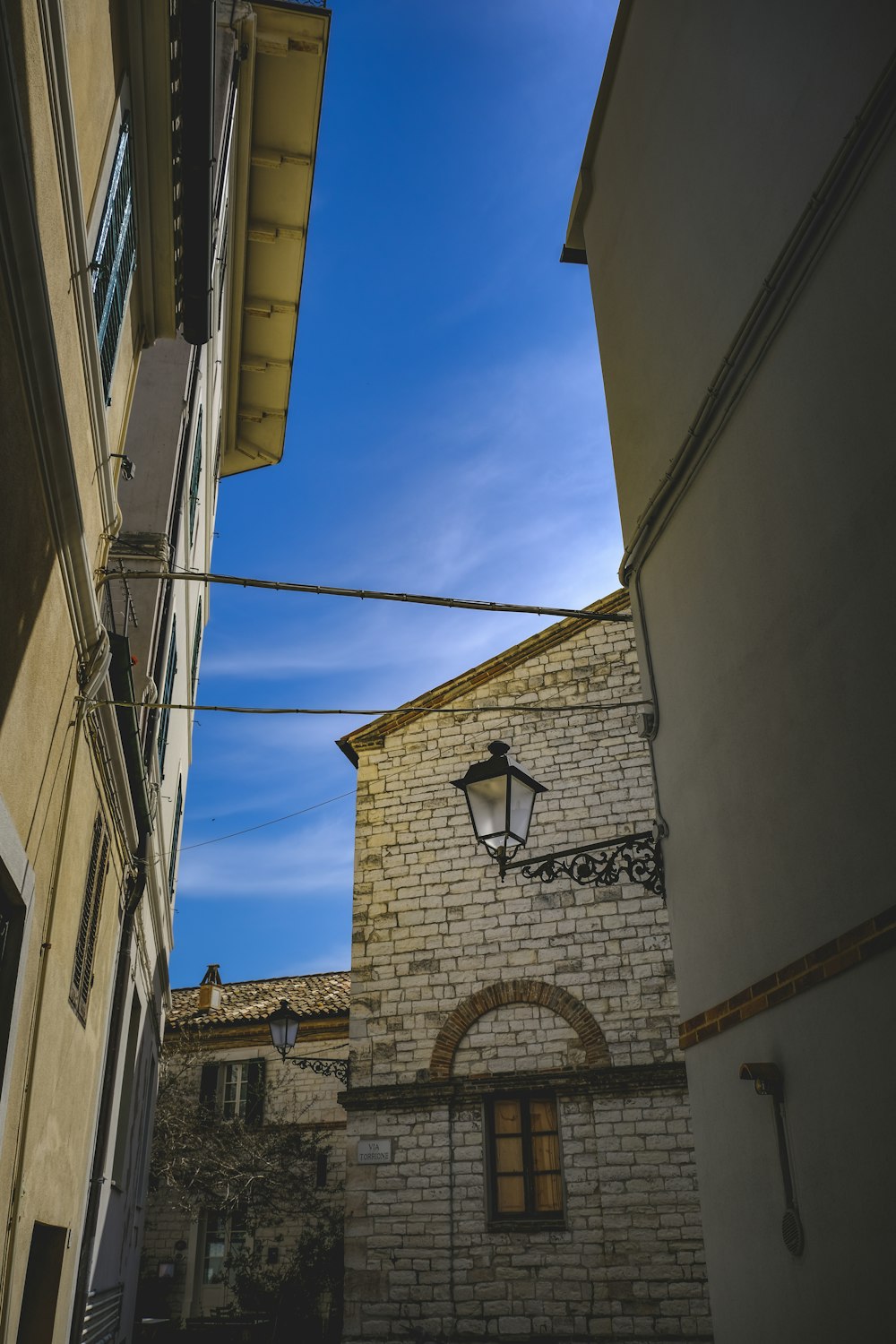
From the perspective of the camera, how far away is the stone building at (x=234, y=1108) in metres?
19.8

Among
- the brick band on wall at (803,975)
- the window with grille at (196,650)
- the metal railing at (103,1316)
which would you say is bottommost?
the metal railing at (103,1316)

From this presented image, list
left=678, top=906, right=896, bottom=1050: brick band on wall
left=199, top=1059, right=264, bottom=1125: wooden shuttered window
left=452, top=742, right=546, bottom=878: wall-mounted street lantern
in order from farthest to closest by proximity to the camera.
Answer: left=199, top=1059, right=264, bottom=1125: wooden shuttered window < left=452, top=742, right=546, bottom=878: wall-mounted street lantern < left=678, top=906, right=896, bottom=1050: brick band on wall

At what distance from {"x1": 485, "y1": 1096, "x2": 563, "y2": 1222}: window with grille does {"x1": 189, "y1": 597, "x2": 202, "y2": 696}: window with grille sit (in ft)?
22.8

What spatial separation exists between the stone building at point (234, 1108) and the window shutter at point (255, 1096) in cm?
2

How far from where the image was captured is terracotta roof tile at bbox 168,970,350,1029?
875 inches

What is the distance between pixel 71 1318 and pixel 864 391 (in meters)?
7.49

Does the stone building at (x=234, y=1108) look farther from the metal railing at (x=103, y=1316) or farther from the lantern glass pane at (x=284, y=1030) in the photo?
the metal railing at (x=103, y=1316)

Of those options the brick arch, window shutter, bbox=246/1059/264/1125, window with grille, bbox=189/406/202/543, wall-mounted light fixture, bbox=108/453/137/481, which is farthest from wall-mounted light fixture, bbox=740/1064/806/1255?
window shutter, bbox=246/1059/264/1125

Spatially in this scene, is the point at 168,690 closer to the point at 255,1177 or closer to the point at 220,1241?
the point at 255,1177

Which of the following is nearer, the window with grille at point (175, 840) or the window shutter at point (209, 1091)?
the window with grille at point (175, 840)

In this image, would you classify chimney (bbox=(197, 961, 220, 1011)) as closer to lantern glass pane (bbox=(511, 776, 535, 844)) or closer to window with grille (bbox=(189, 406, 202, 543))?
window with grille (bbox=(189, 406, 202, 543))

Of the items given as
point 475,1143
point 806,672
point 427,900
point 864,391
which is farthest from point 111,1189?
point 864,391

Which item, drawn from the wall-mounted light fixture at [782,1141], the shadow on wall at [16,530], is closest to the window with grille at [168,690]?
the shadow on wall at [16,530]

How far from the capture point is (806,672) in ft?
13.3
